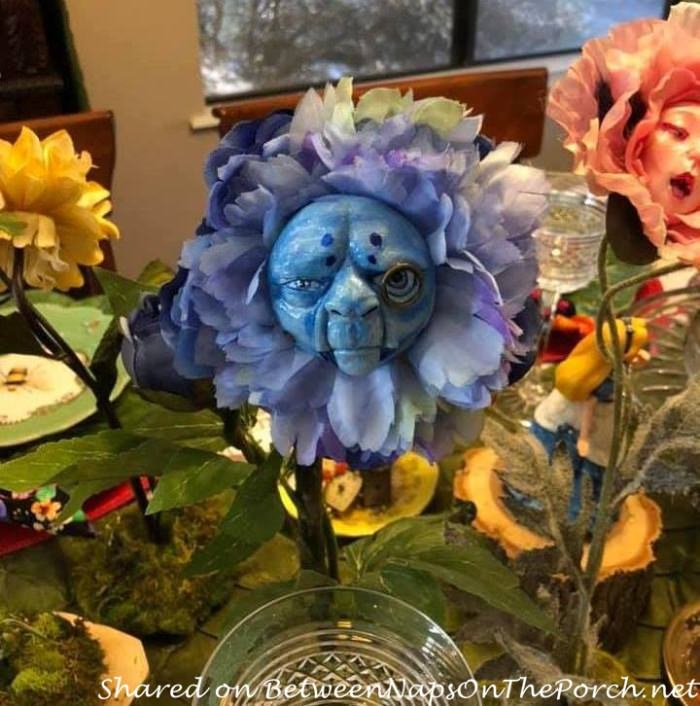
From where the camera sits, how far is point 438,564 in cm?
49

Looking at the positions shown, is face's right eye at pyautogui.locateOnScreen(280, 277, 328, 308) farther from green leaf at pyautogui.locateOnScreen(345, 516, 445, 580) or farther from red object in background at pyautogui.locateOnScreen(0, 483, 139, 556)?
red object in background at pyautogui.locateOnScreen(0, 483, 139, 556)

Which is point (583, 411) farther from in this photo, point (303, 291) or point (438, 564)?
point (303, 291)

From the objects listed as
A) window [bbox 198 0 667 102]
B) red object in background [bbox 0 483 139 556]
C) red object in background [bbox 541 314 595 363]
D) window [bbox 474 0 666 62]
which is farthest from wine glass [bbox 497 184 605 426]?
window [bbox 474 0 666 62]

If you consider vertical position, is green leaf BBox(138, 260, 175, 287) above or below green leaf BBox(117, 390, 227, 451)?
above

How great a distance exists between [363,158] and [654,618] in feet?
1.58

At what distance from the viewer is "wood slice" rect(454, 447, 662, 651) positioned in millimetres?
595

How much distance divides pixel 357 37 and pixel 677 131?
193cm

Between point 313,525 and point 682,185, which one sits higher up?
point 682,185

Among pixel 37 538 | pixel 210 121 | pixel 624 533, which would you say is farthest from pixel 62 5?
pixel 624 533

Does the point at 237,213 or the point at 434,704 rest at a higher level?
the point at 237,213

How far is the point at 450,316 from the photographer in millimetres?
376

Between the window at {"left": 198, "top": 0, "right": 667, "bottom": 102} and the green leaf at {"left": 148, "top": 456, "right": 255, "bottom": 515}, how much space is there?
1684 millimetres

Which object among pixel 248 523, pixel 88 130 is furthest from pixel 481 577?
pixel 88 130

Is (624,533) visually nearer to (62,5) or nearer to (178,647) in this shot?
(178,647)
